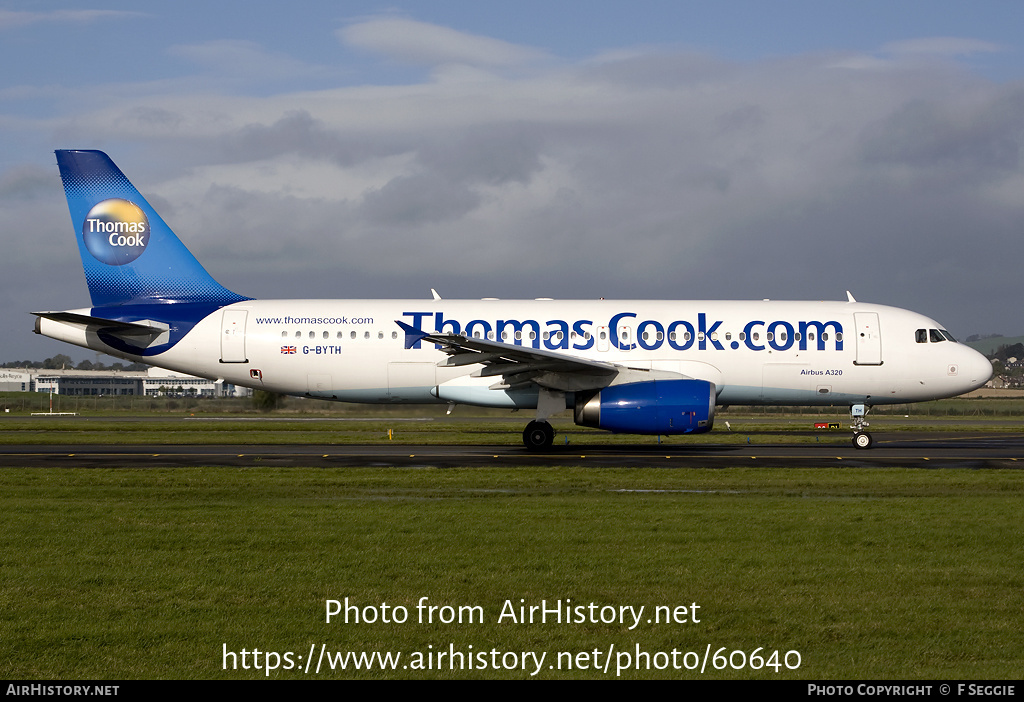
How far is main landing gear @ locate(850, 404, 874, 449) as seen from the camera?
2564 cm

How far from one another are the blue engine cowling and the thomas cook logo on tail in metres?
14.3

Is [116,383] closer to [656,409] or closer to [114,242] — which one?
[114,242]

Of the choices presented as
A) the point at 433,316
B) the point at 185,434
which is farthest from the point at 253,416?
the point at 433,316

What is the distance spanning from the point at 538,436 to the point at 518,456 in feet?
6.68

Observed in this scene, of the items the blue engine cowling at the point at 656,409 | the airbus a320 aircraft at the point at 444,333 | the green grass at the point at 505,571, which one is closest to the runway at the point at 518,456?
the blue engine cowling at the point at 656,409

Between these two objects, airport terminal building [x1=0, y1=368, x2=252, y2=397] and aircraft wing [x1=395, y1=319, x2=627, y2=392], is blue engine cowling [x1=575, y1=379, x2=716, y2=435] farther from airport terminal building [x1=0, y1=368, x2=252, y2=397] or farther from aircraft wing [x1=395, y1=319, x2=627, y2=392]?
airport terminal building [x1=0, y1=368, x2=252, y2=397]

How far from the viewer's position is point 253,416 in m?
47.8

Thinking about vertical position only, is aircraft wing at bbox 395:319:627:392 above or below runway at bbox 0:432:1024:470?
above

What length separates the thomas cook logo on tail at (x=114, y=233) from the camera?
27.0 meters

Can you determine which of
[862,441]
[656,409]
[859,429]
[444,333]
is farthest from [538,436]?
[859,429]

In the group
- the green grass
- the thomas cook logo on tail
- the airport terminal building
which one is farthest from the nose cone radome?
the airport terminal building

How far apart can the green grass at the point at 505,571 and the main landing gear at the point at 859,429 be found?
10.1 metres
